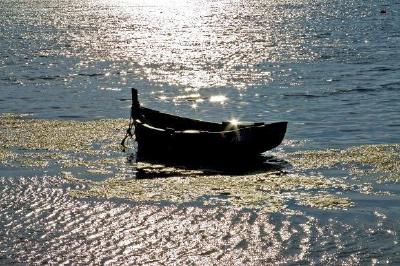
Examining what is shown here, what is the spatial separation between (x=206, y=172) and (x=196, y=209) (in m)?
5.06

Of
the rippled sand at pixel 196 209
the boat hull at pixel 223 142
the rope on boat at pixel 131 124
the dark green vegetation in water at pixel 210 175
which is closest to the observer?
the rippled sand at pixel 196 209

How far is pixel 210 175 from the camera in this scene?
2800cm

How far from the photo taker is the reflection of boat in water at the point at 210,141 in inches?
1183

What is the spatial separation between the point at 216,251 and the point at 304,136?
15.8m

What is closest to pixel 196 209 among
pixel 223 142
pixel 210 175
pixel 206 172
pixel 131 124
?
pixel 210 175

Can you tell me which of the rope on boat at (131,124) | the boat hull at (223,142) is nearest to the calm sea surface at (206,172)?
the rope on boat at (131,124)

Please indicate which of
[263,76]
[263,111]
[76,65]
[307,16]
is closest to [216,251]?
[263,111]

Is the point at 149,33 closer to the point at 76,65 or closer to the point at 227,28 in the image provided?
the point at 227,28

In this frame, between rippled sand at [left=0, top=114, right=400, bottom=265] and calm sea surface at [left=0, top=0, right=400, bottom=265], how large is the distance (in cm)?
6

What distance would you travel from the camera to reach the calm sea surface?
67.2ft

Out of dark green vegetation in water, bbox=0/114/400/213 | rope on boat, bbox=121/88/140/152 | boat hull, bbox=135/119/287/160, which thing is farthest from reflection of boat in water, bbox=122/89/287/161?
dark green vegetation in water, bbox=0/114/400/213

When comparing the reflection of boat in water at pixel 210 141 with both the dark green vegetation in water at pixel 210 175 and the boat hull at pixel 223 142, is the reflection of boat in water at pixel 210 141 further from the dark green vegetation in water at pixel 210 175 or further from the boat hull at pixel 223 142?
the dark green vegetation in water at pixel 210 175

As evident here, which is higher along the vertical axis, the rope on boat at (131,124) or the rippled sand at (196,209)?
the rope on boat at (131,124)

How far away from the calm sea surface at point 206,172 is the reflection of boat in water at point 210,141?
1028mm
